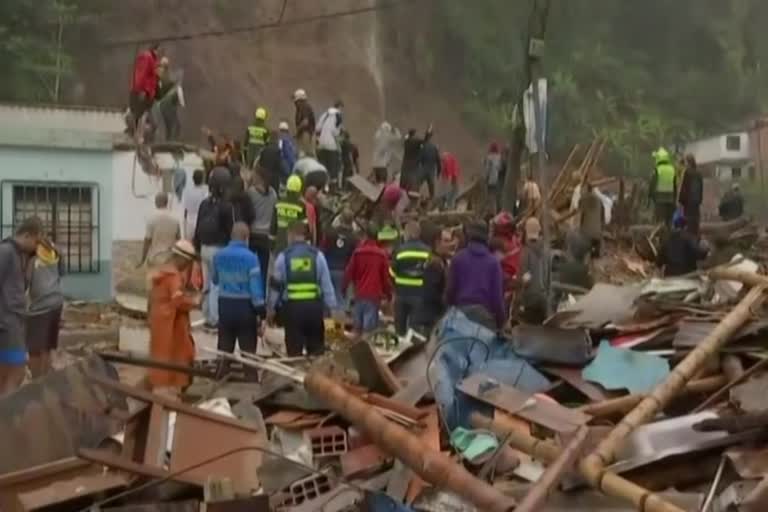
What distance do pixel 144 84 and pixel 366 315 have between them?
978cm

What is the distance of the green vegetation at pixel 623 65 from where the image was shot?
172 feet

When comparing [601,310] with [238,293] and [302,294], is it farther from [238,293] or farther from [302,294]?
[238,293]

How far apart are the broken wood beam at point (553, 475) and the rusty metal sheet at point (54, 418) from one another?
11.4 ft

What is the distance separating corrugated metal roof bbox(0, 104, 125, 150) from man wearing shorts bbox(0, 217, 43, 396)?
29.4 feet

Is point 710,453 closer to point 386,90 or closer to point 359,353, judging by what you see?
point 359,353

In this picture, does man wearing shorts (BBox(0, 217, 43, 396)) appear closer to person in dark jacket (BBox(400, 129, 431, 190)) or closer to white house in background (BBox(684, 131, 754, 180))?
person in dark jacket (BBox(400, 129, 431, 190))

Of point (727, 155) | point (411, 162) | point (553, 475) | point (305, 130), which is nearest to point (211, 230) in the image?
point (553, 475)

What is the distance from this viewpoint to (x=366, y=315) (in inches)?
542

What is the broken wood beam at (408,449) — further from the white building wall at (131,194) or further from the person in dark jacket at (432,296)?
the white building wall at (131,194)

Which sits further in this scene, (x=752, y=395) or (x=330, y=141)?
(x=330, y=141)

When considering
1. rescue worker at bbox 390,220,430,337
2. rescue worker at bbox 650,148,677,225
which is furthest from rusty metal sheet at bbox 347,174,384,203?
rescue worker at bbox 390,220,430,337

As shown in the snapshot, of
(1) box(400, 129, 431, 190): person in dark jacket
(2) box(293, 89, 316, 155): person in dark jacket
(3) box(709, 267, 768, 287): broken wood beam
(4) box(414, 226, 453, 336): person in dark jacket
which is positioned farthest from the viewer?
(1) box(400, 129, 431, 190): person in dark jacket

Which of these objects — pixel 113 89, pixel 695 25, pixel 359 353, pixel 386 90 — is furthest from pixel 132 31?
Result: pixel 359 353

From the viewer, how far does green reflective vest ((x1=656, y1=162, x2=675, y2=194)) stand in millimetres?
21266
